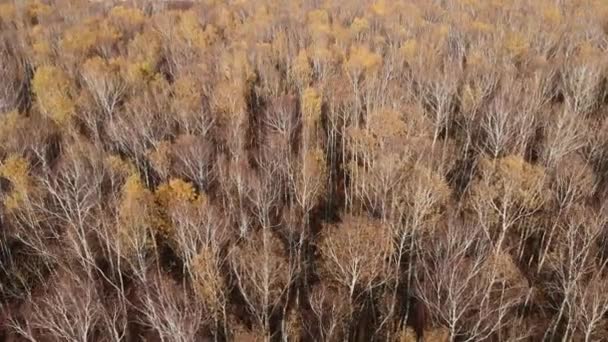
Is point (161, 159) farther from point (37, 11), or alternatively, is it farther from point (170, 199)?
point (37, 11)

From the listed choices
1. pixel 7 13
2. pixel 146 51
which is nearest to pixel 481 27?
pixel 146 51

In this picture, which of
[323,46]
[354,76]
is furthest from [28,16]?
[354,76]

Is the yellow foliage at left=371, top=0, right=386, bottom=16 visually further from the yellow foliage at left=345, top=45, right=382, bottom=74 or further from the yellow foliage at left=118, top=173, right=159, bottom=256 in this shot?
the yellow foliage at left=118, top=173, right=159, bottom=256

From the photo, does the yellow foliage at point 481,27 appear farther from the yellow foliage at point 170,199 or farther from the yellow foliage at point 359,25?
the yellow foliage at point 170,199

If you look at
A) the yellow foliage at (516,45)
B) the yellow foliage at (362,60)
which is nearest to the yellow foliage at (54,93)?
the yellow foliage at (362,60)

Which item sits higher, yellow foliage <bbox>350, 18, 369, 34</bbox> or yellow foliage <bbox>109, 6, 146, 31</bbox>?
yellow foliage <bbox>109, 6, 146, 31</bbox>

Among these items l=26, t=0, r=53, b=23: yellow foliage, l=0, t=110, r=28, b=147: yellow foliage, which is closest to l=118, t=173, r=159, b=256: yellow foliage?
l=0, t=110, r=28, b=147: yellow foliage
